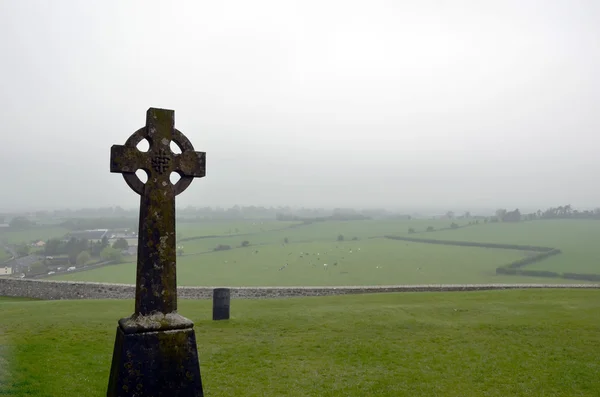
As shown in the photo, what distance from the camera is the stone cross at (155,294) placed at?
504cm

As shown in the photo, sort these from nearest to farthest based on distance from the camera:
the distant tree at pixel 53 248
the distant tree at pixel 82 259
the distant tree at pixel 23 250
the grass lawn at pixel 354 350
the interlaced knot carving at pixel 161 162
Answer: the interlaced knot carving at pixel 161 162, the grass lawn at pixel 354 350, the distant tree at pixel 82 259, the distant tree at pixel 53 248, the distant tree at pixel 23 250

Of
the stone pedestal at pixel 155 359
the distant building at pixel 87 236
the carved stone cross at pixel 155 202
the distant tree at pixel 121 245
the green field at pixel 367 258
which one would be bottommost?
the green field at pixel 367 258

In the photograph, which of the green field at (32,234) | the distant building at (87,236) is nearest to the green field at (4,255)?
the distant building at (87,236)

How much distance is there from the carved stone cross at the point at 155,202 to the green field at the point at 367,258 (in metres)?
28.3

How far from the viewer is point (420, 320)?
13.8 m

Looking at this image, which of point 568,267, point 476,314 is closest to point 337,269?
point 568,267

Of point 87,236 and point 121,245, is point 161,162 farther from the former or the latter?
point 87,236

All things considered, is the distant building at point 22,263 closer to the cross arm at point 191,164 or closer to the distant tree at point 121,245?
the distant tree at point 121,245

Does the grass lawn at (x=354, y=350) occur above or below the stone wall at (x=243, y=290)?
above

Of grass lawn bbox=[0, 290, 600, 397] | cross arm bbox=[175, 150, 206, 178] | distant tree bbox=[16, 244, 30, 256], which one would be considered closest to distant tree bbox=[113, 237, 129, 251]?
distant tree bbox=[16, 244, 30, 256]

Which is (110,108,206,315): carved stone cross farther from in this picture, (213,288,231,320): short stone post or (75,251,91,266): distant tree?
(75,251,91,266): distant tree

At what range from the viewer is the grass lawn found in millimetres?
8352

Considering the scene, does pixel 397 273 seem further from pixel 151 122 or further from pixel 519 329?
pixel 151 122

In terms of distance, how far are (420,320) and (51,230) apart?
80056mm
